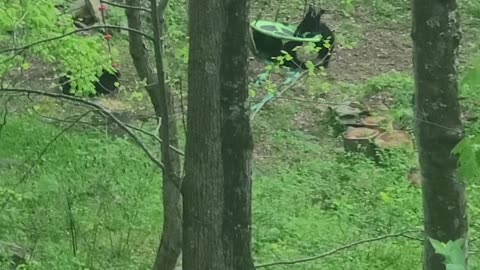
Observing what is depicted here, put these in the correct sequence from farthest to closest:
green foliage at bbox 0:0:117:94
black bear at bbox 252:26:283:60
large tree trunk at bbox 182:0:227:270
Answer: black bear at bbox 252:26:283:60
green foliage at bbox 0:0:117:94
large tree trunk at bbox 182:0:227:270

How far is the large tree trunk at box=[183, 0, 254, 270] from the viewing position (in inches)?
131

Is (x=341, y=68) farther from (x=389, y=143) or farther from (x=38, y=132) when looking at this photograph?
(x=38, y=132)

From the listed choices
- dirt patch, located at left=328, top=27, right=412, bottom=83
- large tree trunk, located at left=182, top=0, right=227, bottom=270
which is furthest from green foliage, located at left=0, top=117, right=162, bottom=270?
dirt patch, located at left=328, top=27, right=412, bottom=83

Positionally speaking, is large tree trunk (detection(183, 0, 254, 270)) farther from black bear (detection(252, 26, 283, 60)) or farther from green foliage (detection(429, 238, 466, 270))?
black bear (detection(252, 26, 283, 60))

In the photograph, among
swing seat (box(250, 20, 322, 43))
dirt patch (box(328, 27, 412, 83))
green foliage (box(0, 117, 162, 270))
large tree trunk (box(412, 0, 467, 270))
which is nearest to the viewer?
large tree trunk (box(412, 0, 467, 270))

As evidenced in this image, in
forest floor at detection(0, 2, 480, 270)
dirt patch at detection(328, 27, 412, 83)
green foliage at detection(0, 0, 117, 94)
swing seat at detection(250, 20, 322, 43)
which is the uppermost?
green foliage at detection(0, 0, 117, 94)

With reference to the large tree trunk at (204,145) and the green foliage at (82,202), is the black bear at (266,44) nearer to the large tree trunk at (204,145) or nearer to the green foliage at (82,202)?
the green foliage at (82,202)

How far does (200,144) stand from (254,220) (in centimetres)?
411

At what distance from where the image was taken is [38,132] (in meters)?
9.48

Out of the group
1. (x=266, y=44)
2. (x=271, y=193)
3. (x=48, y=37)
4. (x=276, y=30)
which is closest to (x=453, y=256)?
(x=48, y=37)

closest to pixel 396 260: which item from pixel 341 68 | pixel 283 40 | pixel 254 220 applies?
pixel 254 220

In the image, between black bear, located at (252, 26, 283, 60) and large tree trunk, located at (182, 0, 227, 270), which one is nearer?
large tree trunk, located at (182, 0, 227, 270)

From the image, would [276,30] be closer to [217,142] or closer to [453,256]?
[217,142]

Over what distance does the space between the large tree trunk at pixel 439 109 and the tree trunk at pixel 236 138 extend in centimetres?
72
